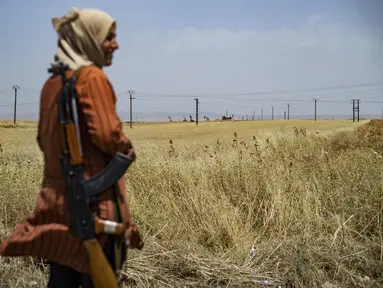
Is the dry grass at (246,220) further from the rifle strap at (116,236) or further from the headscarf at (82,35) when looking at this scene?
the headscarf at (82,35)

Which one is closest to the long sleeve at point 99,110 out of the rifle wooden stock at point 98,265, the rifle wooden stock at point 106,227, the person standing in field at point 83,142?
the person standing in field at point 83,142

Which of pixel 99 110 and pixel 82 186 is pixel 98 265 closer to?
pixel 82 186

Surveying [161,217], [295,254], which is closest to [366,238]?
[295,254]

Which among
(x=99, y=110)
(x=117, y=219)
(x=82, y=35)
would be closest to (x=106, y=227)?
(x=117, y=219)

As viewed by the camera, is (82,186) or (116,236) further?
(116,236)

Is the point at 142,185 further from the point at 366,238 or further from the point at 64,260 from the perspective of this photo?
the point at 64,260

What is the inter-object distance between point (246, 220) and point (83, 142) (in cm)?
321

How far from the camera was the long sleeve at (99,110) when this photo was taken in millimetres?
2164

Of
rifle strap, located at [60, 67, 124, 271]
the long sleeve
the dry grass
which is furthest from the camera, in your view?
the dry grass

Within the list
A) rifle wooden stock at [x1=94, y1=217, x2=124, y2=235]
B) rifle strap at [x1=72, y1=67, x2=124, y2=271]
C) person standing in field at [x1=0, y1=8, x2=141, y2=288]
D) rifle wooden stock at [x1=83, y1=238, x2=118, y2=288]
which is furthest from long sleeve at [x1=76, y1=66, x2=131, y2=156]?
rifle wooden stock at [x1=83, y1=238, x2=118, y2=288]

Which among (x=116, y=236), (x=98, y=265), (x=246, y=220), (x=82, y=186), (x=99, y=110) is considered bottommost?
(x=246, y=220)

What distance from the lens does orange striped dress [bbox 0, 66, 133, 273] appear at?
2.18 metres

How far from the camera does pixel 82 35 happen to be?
2254mm

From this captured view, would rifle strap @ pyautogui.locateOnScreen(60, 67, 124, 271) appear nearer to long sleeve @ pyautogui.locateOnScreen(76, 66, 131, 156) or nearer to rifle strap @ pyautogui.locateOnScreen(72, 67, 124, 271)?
rifle strap @ pyautogui.locateOnScreen(72, 67, 124, 271)
